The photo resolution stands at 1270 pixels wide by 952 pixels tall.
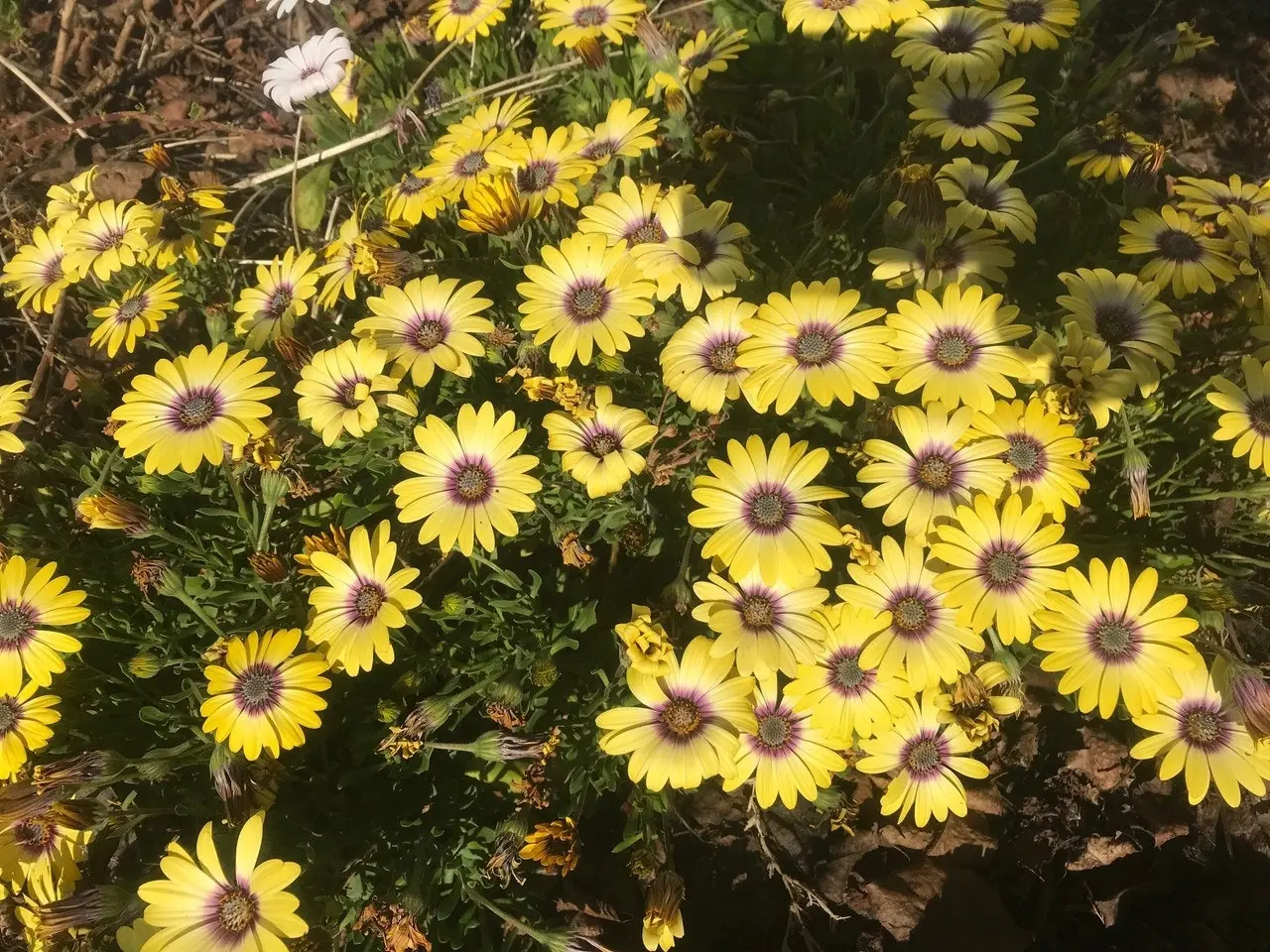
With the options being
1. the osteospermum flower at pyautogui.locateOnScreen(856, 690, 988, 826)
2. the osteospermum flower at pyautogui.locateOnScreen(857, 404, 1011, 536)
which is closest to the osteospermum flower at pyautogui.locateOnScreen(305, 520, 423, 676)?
the osteospermum flower at pyautogui.locateOnScreen(857, 404, 1011, 536)

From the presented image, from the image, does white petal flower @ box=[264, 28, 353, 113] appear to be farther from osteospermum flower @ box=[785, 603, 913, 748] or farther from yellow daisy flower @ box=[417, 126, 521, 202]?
osteospermum flower @ box=[785, 603, 913, 748]

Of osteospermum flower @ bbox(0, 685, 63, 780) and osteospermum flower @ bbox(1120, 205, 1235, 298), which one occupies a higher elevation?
osteospermum flower @ bbox(1120, 205, 1235, 298)

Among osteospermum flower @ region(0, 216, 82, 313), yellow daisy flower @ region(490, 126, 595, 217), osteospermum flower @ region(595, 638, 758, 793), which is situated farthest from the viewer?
osteospermum flower @ region(0, 216, 82, 313)

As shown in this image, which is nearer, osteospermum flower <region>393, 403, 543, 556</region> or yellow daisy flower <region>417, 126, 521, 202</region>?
osteospermum flower <region>393, 403, 543, 556</region>

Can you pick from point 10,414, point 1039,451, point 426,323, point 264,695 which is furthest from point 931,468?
point 10,414

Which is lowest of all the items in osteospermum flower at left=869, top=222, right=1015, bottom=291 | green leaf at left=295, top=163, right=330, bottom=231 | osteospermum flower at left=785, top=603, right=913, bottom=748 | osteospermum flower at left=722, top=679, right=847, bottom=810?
osteospermum flower at left=722, top=679, right=847, bottom=810

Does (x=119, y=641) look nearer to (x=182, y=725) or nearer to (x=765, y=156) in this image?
(x=182, y=725)

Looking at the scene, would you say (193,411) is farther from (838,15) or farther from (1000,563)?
(838,15)

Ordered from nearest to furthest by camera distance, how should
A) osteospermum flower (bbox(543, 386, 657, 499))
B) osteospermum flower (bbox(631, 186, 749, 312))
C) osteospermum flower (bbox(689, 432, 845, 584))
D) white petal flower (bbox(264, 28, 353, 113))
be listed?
osteospermum flower (bbox(689, 432, 845, 584)) → osteospermum flower (bbox(543, 386, 657, 499)) → osteospermum flower (bbox(631, 186, 749, 312)) → white petal flower (bbox(264, 28, 353, 113))
